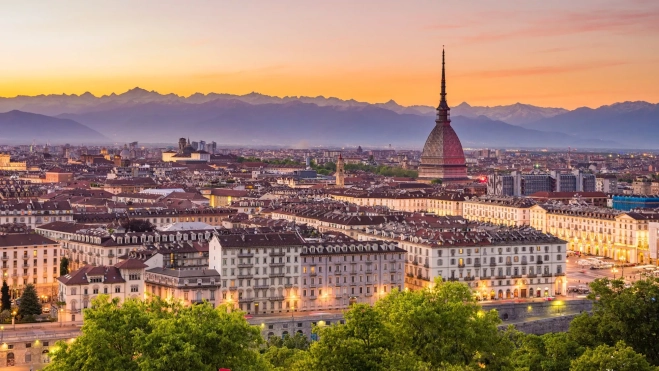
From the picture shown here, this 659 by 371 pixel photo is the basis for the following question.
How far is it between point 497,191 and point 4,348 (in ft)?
438

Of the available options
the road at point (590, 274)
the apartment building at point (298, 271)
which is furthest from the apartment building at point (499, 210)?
the apartment building at point (298, 271)

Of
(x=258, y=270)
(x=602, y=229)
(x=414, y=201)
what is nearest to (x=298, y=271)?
(x=258, y=270)

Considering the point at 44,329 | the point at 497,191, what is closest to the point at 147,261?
the point at 44,329

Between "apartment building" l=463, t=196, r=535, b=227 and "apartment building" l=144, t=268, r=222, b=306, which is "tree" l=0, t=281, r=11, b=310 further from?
"apartment building" l=463, t=196, r=535, b=227

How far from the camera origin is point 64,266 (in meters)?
93.9

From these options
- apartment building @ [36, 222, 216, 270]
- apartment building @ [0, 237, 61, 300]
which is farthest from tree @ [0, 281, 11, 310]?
apartment building @ [36, 222, 216, 270]

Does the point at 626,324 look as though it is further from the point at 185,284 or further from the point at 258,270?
the point at 258,270

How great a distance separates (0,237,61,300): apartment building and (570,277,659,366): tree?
152 feet

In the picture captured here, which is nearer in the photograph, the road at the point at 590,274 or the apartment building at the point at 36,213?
the road at the point at 590,274

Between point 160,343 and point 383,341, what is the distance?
9674mm

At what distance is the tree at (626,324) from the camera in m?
55.8

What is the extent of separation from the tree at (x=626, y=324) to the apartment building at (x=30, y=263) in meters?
46.2

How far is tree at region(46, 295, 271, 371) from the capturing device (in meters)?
45.9

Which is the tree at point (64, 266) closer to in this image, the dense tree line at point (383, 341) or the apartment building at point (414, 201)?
the dense tree line at point (383, 341)
